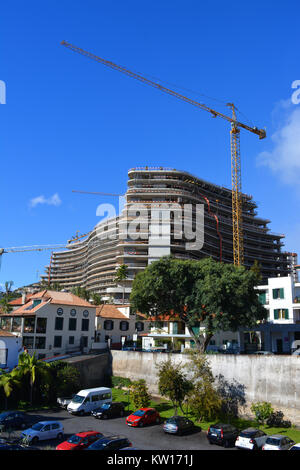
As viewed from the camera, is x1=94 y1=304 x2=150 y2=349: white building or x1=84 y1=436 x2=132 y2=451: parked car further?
x1=94 y1=304 x2=150 y2=349: white building

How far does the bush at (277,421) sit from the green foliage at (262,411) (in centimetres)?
33

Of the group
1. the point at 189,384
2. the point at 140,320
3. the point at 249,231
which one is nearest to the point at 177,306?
the point at 189,384

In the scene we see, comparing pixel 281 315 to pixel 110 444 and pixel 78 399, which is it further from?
pixel 110 444

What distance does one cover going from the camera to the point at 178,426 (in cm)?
3164

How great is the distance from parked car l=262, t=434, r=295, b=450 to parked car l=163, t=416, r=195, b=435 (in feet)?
24.7

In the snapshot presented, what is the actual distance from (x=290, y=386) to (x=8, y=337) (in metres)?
33.0

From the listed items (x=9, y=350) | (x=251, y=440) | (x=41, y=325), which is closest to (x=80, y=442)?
(x=251, y=440)

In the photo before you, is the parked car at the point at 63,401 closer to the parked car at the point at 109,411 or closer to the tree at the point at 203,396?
the parked car at the point at 109,411

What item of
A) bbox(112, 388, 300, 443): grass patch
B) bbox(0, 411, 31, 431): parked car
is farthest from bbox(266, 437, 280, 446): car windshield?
bbox(0, 411, 31, 431): parked car

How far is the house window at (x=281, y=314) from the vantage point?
62650 mm

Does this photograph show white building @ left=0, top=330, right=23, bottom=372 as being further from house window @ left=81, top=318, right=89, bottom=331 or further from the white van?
the white van

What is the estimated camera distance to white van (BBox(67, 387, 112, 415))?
1478 inches

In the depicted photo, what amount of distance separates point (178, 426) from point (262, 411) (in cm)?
781

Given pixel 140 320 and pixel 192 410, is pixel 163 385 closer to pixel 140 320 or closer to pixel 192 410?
pixel 192 410
